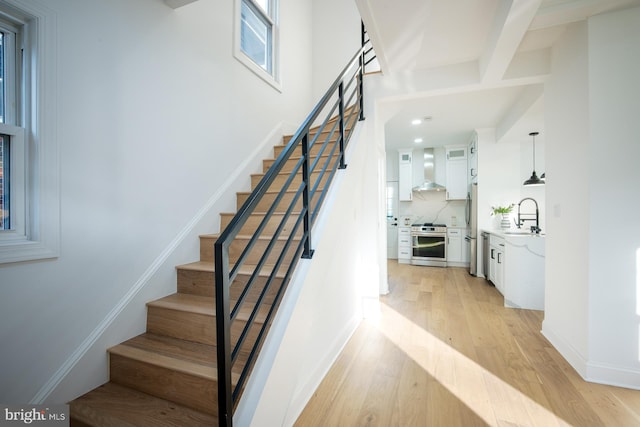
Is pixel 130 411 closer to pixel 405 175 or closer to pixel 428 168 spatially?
pixel 405 175

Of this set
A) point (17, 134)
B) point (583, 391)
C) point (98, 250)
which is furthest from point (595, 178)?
point (17, 134)

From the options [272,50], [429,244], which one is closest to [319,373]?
[272,50]

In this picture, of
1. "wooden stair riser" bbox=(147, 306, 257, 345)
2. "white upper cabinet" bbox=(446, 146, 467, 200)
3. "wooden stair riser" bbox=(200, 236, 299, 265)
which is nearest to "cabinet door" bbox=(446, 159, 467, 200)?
"white upper cabinet" bbox=(446, 146, 467, 200)

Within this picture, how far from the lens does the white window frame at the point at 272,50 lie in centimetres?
274

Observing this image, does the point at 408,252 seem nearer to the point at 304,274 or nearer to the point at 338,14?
the point at 338,14

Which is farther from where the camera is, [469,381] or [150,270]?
[469,381]

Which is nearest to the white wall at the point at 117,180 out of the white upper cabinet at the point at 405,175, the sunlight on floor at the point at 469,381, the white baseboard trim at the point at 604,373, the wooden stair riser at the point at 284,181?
the wooden stair riser at the point at 284,181

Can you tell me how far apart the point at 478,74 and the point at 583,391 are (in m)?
2.81

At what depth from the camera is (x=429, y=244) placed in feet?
20.0

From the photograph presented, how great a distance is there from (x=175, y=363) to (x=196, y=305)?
0.37m

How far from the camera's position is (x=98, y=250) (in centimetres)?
157

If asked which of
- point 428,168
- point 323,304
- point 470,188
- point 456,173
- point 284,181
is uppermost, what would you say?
point 428,168

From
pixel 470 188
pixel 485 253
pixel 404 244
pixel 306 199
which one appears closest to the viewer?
pixel 306 199

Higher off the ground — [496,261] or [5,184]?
[5,184]
